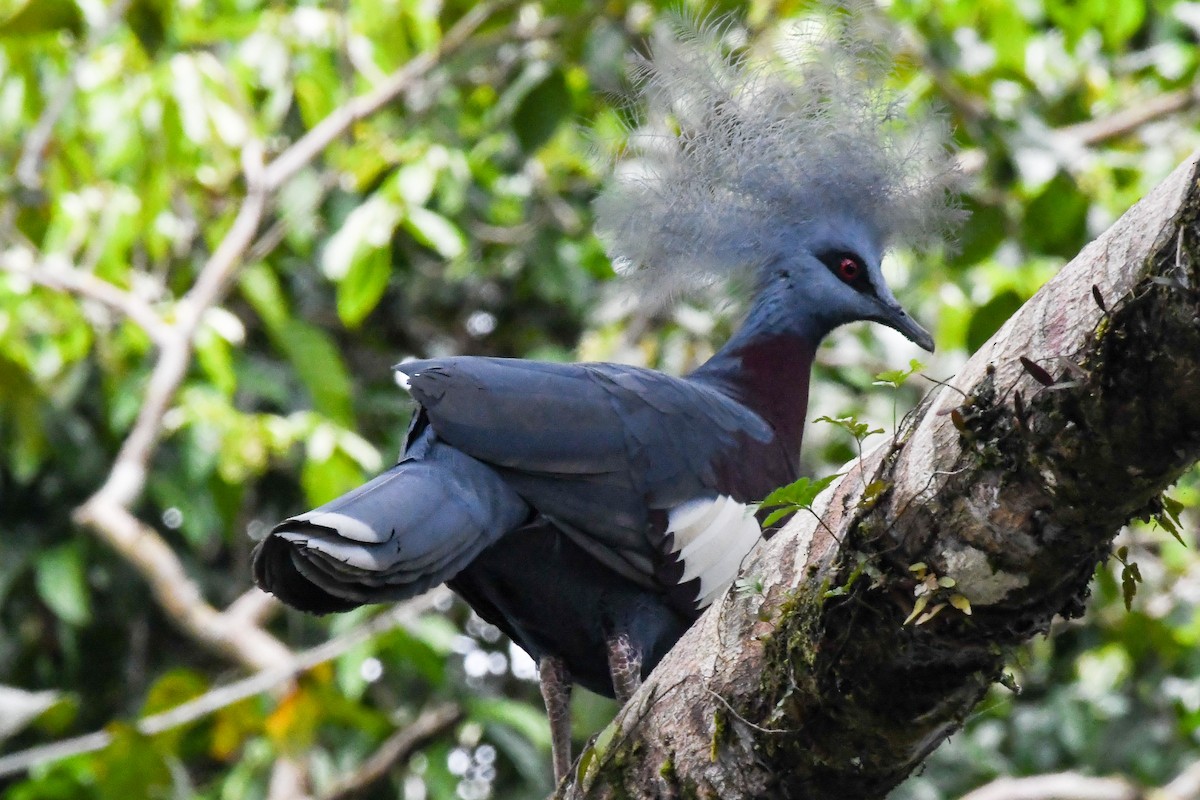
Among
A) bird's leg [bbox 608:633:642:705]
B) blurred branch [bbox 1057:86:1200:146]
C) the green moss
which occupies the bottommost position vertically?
blurred branch [bbox 1057:86:1200:146]

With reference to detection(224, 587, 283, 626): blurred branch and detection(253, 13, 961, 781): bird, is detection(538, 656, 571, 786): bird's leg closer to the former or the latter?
detection(253, 13, 961, 781): bird

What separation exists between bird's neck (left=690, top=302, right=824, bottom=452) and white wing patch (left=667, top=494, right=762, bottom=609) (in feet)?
1.50

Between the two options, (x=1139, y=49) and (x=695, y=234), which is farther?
(x=1139, y=49)

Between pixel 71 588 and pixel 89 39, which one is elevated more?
pixel 89 39

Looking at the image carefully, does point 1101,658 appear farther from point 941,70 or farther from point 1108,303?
point 1108,303

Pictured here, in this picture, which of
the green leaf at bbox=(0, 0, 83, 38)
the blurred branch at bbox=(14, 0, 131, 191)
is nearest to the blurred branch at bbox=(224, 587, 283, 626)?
the blurred branch at bbox=(14, 0, 131, 191)

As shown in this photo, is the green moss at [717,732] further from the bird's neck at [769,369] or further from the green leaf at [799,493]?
the bird's neck at [769,369]

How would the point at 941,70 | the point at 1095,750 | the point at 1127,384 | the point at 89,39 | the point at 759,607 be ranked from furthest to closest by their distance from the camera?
the point at 1095,750, the point at 941,70, the point at 89,39, the point at 759,607, the point at 1127,384

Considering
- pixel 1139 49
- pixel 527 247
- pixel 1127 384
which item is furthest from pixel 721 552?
pixel 1139 49

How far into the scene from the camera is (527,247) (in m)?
5.36

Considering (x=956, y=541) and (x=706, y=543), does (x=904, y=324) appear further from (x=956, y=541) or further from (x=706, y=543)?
(x=956, y=541)

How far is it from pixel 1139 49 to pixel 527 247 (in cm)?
284

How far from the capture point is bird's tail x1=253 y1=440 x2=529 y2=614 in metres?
1.89

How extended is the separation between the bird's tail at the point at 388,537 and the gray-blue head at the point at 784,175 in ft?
3.09
